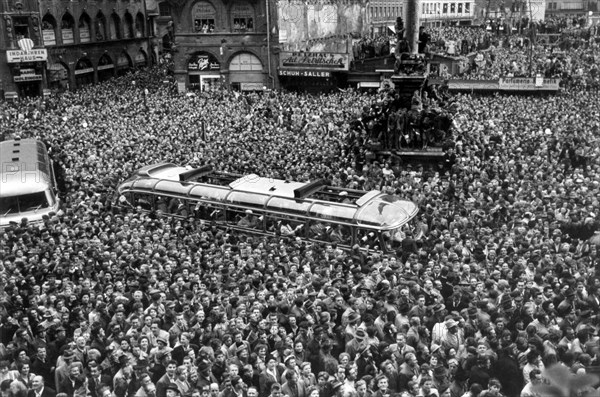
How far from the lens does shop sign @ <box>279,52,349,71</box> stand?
47781mm

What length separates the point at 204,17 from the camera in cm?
5091

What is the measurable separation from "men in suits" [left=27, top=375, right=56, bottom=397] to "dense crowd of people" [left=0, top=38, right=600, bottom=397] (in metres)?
0.06

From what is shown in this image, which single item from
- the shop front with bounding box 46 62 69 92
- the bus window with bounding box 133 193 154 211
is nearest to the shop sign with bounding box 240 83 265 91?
the shop front with bounding box 46 62 69 92

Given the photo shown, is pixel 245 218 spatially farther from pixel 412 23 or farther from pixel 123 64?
pixel 123 64

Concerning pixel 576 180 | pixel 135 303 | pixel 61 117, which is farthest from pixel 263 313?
pixel 61 117

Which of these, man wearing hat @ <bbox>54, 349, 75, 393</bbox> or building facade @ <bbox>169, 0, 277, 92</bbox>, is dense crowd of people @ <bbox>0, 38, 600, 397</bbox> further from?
building facade @ <bbox>169, 0, 277, 92</bbox>

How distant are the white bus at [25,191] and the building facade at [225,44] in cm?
2983

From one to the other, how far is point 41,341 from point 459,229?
10.3 metres

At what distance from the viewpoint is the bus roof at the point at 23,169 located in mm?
20141

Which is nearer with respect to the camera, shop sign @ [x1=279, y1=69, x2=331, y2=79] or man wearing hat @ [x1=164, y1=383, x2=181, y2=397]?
man wearing hat @ [x1=164, y1=383, x2=181, y2=397]

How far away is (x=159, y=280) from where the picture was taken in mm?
13758

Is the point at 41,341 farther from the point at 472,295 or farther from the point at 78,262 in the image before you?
the point at 472,295

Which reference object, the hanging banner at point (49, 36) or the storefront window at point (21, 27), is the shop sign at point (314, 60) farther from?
the storefront window at point (21, 27)

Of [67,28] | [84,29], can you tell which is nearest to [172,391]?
[67,28]
